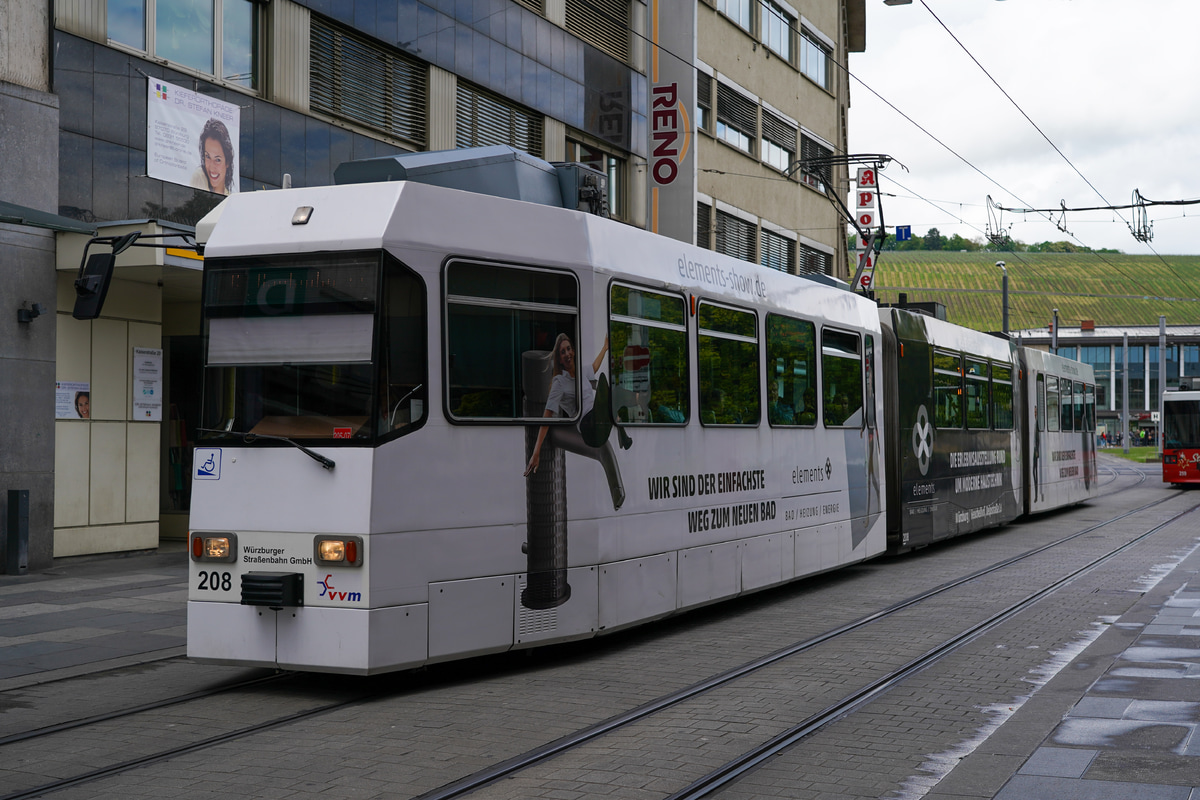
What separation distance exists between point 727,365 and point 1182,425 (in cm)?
3079

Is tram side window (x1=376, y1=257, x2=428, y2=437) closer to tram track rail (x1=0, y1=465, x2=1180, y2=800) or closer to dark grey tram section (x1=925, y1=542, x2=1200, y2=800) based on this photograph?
tram track rail (x1=0, y1=465, x2=1180, y2=800)

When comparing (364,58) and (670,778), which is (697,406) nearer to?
(670,778)

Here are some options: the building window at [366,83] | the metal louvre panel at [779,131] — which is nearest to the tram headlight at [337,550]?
the building window at [366,83]

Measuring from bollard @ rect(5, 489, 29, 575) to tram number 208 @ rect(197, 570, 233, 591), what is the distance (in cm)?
704

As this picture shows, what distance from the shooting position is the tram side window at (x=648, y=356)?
31.1 feet

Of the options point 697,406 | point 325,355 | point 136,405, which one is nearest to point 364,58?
point 136,405

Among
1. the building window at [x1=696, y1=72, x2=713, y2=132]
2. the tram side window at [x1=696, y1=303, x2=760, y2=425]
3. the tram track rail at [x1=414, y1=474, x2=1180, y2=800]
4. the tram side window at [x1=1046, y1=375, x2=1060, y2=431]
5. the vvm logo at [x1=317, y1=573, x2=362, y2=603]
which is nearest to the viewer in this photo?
the tram track rail at [x1=414, y1=474, x2=1180, y2=800]

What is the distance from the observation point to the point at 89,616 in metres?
11.4

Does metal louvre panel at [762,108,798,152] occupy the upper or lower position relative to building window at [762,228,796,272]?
upper

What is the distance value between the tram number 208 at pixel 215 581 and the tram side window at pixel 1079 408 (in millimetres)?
22789

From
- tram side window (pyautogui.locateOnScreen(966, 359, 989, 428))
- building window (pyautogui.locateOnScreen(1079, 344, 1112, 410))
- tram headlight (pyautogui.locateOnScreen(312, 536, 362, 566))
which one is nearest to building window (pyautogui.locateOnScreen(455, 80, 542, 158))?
tram side window (pyautogui.locateOnScreen(966, 359, 989, 428))

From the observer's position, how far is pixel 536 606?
28.3 ft

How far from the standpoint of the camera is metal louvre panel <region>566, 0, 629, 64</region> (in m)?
26.3

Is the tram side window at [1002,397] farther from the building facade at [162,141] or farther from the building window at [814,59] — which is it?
the building window at [814,59]
